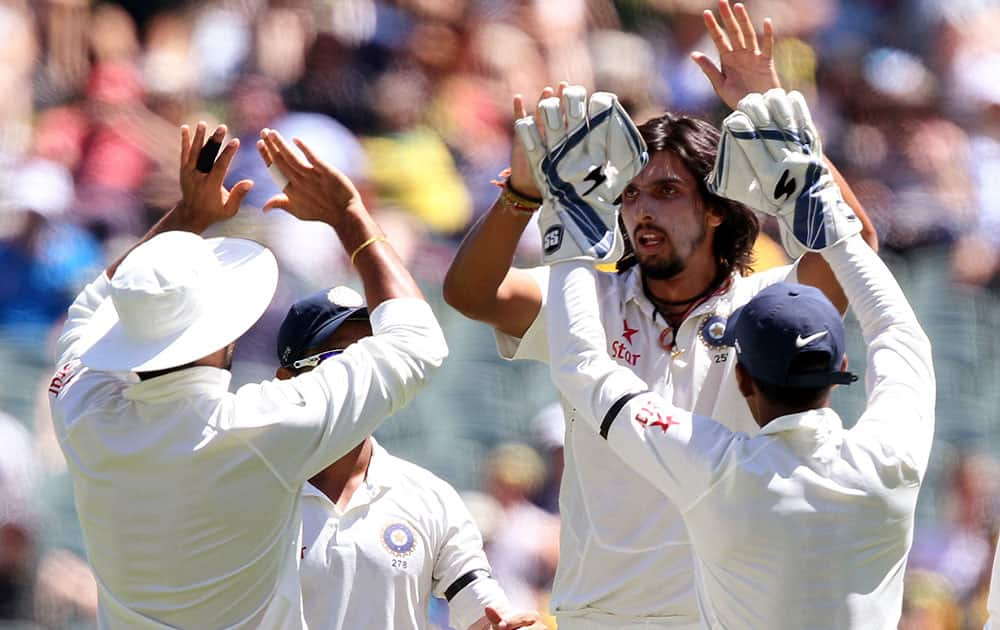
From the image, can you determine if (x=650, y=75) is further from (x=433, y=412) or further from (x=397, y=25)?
(x=433, y=412)

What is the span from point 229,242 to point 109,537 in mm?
626

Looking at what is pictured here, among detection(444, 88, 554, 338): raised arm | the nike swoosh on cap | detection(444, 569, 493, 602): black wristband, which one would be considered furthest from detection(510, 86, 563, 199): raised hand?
detection(444, 569, 493, 602): black wristband

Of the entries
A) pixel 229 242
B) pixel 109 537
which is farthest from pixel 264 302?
pixel 109 537

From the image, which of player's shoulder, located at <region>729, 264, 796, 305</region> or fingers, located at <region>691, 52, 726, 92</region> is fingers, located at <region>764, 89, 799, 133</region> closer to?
fingers, located at <region>691, 52, 726, 92</region>

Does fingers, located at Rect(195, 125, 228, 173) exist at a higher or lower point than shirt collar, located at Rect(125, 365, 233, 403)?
higher

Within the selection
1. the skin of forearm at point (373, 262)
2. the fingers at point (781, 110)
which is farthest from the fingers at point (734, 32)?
the skin of forearm at point (373, 262)

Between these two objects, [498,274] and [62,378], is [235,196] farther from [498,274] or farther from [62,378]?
[498,274]

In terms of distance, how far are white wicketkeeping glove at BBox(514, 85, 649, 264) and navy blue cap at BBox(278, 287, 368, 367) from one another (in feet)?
2.81

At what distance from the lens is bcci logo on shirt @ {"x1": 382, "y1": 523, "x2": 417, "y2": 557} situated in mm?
3354

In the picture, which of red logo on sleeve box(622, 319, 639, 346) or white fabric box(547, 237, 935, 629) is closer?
white fabric box(547, 237, 935, 629)

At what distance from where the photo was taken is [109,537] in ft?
8.64

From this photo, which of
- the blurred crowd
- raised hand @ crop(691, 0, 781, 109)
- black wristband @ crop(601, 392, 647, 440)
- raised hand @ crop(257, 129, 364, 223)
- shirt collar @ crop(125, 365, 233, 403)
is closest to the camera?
black wristband @ crop(601, 392, 647, 440)

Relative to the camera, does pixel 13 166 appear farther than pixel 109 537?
Yes

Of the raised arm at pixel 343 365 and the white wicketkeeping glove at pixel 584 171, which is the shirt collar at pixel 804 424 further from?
the raised arm at pixel 343 365
